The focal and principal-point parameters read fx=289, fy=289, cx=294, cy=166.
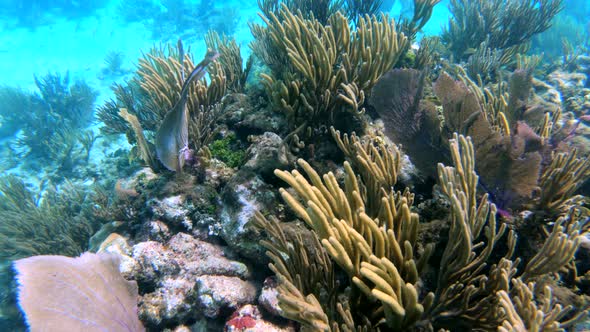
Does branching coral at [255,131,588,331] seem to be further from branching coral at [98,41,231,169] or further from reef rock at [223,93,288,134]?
branching coral at [98,41,231,169]

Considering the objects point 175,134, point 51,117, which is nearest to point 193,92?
point 175,134

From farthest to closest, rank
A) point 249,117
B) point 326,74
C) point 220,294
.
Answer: point 249,117 < point 326,74 < point 220,294

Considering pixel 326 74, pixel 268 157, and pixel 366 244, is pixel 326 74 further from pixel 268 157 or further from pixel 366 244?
pixel 366 244

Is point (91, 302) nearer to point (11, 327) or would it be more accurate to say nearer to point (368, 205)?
point (368, 205)

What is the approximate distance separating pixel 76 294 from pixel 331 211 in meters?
2.29

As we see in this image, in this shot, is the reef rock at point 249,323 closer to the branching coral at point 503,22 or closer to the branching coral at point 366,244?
the branching coral at point 366,244

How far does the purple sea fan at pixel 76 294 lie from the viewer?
7.17ft

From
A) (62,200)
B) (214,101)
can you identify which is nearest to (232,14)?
(62,200)

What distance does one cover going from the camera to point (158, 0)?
2383 cm

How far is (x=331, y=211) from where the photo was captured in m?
1.67

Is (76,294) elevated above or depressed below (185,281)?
below

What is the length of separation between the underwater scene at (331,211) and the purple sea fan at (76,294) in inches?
0.4

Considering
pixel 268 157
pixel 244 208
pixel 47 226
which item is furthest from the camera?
pixel 47 226

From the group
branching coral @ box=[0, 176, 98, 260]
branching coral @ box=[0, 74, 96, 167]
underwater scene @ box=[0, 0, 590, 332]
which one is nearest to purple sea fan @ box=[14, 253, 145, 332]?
underwater scene @ box=[0, 0, 590, 332]
